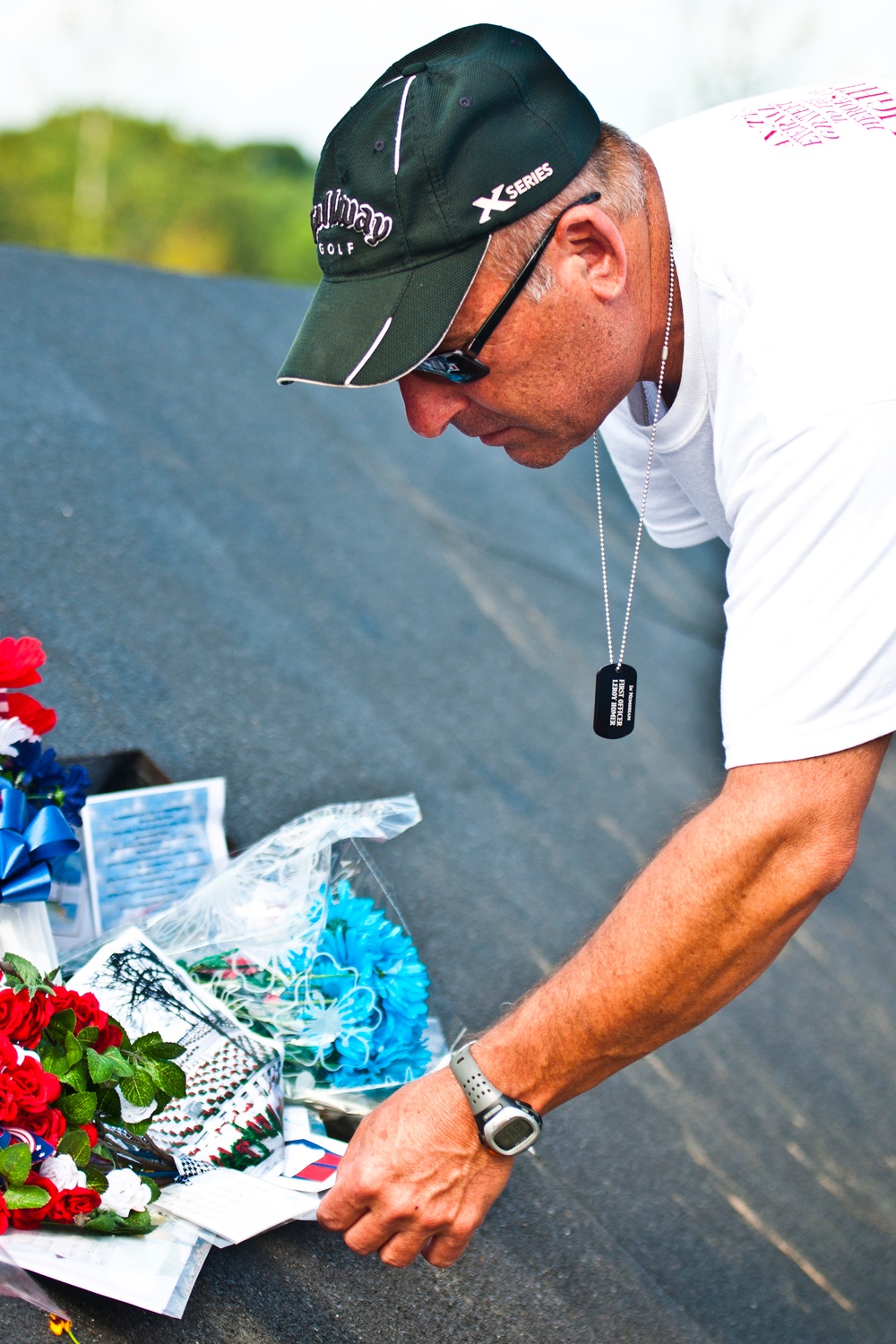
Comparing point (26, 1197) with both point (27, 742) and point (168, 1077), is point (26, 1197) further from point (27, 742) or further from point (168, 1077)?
point (27, 742)

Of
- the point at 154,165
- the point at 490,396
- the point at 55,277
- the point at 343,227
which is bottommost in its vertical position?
the point at 154,165

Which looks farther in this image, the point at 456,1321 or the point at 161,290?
the point at 161,290

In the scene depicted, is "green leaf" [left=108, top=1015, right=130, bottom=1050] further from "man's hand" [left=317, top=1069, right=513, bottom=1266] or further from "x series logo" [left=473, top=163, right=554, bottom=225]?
"x series logo" [left=473, top=163, right=554, bottom=225]

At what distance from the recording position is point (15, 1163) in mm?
1129

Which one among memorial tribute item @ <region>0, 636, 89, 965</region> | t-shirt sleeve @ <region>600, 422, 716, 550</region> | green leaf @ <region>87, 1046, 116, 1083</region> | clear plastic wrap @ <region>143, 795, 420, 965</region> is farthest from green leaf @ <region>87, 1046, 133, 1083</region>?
t-shirt sleeve @ <region>600, 422, 716, 550</region>

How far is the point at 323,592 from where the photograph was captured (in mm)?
3260

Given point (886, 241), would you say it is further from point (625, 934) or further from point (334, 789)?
point (334, 789)

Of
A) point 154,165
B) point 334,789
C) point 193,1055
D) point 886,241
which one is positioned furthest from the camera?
point 154,165

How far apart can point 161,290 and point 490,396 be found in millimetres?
3456

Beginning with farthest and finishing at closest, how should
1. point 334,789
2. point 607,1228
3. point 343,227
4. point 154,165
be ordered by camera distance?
point 154,165 < point 334,789 < point 607,1228 < point 343,227

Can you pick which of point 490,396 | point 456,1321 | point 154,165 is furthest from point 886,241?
point 154,165

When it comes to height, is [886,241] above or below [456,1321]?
above

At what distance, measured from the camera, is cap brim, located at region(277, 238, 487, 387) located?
4.07 ft

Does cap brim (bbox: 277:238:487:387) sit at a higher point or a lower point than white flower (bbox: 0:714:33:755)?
higher
